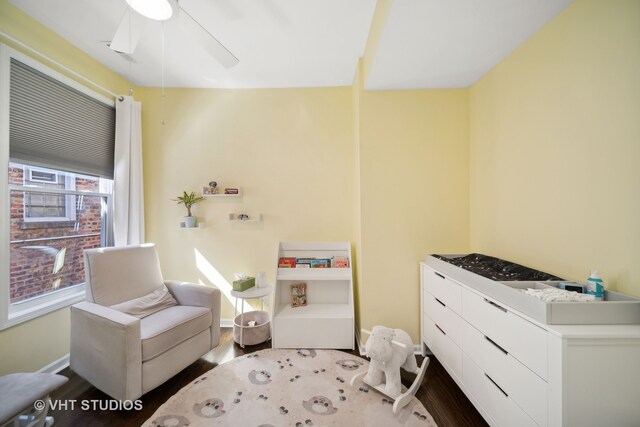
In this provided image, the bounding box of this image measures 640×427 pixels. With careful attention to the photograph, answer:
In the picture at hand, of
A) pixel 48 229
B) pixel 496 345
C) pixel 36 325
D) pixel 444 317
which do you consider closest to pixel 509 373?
pixel 496 345

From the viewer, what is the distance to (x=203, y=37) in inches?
56.5

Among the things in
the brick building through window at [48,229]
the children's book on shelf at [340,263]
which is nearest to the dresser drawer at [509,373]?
the children's book on shelf at [340,263]

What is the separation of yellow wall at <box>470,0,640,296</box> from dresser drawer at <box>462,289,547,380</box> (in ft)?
1.65

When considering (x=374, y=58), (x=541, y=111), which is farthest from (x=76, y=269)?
(x=541, y=111)

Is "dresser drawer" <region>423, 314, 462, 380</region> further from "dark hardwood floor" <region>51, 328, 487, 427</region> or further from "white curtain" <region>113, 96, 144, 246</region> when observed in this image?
"white curtain" <region>113, 96, 144, 246</region>

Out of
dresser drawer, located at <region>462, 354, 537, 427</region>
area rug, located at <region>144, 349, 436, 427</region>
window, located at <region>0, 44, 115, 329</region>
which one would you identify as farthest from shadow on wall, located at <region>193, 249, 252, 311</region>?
dresser drawer, located at <region>462, 354, 537, 427</region>

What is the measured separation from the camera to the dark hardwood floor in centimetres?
148

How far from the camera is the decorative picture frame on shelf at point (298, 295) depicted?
2.43 metres

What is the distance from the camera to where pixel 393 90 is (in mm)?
2211

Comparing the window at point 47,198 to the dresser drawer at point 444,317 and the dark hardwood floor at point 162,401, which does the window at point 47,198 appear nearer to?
the dark hardwood floor at point 162,401

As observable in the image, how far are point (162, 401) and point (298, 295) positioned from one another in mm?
1262

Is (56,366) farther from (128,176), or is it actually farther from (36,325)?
(128,176)

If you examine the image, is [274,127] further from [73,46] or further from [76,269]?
[76,269]

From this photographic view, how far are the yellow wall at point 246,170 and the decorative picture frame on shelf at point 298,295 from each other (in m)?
0.38
